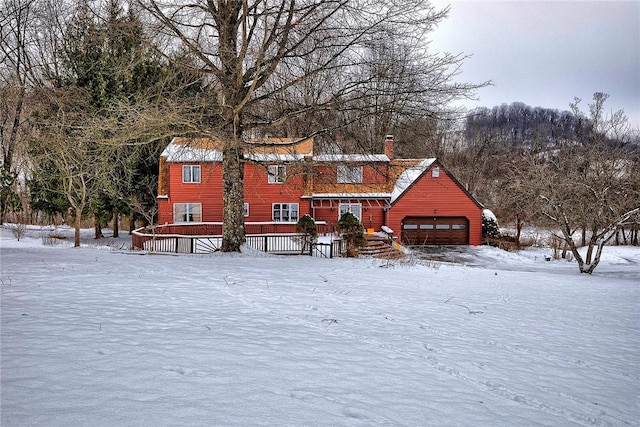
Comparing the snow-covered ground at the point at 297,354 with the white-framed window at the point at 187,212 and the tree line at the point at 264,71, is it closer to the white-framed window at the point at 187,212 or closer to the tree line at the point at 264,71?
the tree line at the point at 264,71

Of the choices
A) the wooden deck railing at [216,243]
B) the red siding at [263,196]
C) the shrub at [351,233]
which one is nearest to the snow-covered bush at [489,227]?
the red siding at [263,196]

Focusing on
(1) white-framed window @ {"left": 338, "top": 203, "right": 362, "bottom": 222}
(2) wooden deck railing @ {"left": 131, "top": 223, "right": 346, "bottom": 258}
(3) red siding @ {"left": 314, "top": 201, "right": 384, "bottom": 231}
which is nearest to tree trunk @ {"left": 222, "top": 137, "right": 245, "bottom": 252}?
(2) wooden deck railing @ {"left": 131, "top": 223, "right": 346, "bottom": 258}

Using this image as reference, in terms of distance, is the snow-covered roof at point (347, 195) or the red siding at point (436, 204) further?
the red siding at point (436, 204)

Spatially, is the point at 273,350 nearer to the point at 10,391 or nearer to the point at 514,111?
the point at 10,391

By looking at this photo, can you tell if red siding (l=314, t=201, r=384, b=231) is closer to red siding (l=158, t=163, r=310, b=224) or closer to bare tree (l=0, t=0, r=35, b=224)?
red siding (l=158, t=163, r=310, b=224)

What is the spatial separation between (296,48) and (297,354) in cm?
1057

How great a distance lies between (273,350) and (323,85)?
10.9m

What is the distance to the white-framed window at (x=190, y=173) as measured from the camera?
28.5 meters

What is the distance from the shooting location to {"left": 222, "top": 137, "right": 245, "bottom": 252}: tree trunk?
1488 centimetres

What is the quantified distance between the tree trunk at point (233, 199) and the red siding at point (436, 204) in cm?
1692

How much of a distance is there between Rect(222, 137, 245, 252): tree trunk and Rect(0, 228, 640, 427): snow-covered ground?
5.47 m

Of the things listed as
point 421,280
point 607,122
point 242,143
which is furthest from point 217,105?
point 607,122

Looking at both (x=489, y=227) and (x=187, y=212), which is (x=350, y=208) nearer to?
(x=187, y=212)

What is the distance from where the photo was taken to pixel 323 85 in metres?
14.2
